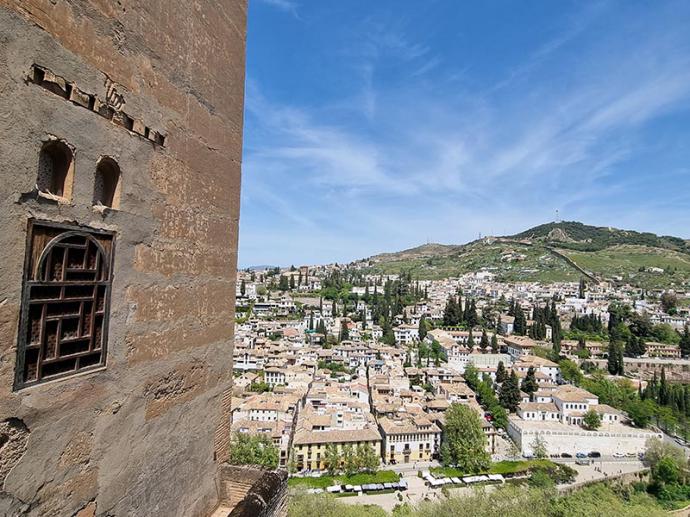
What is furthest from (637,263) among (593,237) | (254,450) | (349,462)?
(254,450)

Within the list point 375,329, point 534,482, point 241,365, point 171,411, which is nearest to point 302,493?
point 534,482

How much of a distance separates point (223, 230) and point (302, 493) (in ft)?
58.1

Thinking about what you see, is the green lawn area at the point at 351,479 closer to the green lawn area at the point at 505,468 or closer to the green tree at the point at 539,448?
the green lawn area at the point at 505,468

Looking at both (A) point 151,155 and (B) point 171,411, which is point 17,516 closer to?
(B) point 171,411

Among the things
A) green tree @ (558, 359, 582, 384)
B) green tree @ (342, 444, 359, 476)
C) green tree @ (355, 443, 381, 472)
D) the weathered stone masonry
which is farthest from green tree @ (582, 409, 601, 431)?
the weathered stone masonry

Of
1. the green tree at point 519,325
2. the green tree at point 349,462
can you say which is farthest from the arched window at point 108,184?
the green tree at point 519,325

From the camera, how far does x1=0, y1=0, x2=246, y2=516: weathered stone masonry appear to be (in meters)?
1.43

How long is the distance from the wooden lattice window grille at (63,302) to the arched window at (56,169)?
0.14 metres

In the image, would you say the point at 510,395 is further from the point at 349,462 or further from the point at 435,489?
the point at 349,462

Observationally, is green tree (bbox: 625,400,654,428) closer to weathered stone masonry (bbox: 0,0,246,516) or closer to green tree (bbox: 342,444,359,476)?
green tree (bbox: 342,444,359,476)

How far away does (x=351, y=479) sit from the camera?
24156mm

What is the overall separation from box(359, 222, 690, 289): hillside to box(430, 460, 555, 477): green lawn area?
75.5 meters

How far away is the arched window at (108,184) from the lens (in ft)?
5.95

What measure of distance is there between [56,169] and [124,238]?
0.40m
